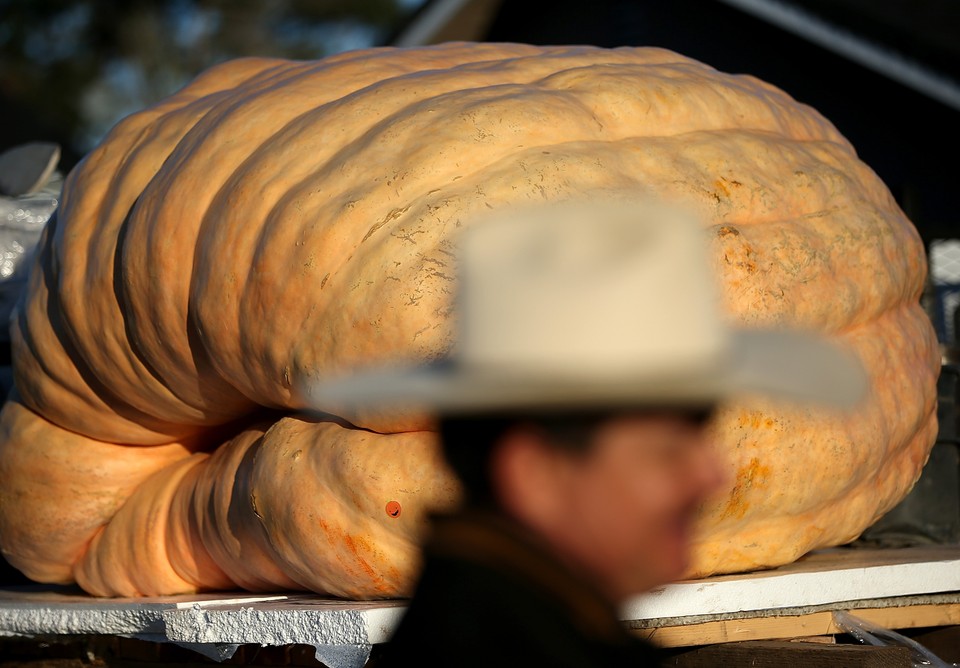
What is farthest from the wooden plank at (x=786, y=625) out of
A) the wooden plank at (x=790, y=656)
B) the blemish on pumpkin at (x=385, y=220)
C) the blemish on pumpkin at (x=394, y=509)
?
the blemish on pumpkin at (x=385, y=220)

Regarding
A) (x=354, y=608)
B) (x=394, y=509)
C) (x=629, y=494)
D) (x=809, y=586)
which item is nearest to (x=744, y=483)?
(x=809, y=586)

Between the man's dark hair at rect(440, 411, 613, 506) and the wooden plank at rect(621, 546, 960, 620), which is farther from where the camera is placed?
the wooden plank at rect(621, 546, 960, 620)

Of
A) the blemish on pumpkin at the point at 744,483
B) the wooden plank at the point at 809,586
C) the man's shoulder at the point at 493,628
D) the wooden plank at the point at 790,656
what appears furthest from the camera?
the blemish on pumpkin at the point at 744,483

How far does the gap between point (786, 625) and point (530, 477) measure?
1380mm

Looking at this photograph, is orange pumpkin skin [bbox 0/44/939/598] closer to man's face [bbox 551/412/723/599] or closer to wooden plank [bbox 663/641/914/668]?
wooden plank [bbox 663/641/914/668]

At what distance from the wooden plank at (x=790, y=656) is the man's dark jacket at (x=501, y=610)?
102 cm

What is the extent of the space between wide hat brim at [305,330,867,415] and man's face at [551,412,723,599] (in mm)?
36

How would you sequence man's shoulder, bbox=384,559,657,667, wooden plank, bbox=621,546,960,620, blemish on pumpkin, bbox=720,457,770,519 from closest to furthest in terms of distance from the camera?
man's shoulder, bbox=384,559,657,667 < wooden plank, bbox=621,546,960,620 < blemish on pumpkin, bbox=720,457,770,519

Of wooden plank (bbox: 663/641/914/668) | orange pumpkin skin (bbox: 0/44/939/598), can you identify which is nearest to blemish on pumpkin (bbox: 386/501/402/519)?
orange pumpkin skin (bbox: 0/44/939/598)

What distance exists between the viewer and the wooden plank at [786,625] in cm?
232

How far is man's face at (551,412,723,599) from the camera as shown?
1.24 metres

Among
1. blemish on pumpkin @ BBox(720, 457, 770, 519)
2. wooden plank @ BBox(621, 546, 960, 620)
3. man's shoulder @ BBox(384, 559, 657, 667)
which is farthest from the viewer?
blemish on pumpkin @ BBox(720, 457, 770, 519)

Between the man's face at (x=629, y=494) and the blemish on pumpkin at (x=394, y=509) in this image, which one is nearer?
the man's face at (x=629, y=494)

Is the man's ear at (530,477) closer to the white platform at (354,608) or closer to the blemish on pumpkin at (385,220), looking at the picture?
the white platform at (354,608)
